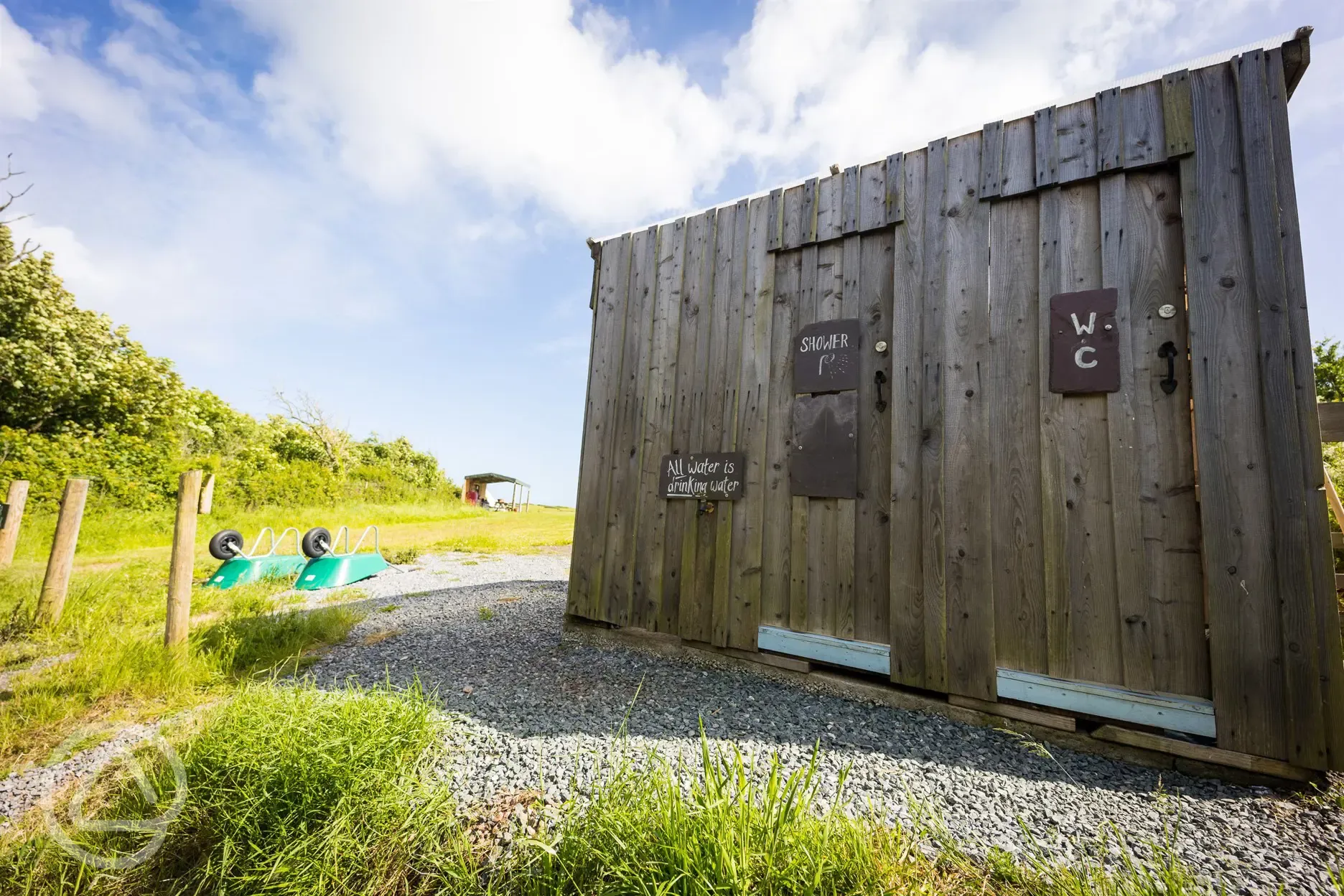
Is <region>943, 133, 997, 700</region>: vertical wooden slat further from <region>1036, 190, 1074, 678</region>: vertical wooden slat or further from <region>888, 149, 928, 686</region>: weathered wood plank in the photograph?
<region>1036, 190, 1074, 678</region>: vertical wooden slat

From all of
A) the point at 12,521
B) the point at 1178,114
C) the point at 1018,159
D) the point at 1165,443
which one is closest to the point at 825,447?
the point at 1165,443

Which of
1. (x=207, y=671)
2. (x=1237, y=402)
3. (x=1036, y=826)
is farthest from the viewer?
(x=207, y=671)

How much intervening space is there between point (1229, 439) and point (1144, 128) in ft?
5.72

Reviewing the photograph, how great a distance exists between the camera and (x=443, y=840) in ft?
6.07

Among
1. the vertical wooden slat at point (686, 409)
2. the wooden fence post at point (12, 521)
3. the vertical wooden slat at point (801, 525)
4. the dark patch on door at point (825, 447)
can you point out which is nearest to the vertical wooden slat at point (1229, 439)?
the dark patch on door at point (825, 447)

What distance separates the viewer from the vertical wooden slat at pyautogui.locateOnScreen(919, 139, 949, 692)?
3.00m

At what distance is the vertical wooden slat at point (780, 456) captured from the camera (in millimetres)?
3625

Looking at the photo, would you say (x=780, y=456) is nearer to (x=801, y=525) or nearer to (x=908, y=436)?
(x=801, y=525)

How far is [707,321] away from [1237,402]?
123 inches

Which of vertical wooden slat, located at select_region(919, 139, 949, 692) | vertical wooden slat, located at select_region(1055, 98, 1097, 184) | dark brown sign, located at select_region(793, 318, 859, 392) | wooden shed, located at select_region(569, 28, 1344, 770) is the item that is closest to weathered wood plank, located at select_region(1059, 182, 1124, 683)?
wooden shed, located at select_region(569, 28, 1344, 770)

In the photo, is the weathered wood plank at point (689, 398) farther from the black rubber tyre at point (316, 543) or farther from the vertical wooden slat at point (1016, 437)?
the black rubber tyre at point (316, 543)

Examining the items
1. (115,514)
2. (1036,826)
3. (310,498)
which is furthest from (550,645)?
(310,498)

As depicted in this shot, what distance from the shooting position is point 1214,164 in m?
2.63

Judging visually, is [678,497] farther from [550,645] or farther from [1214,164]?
[1214,164]
